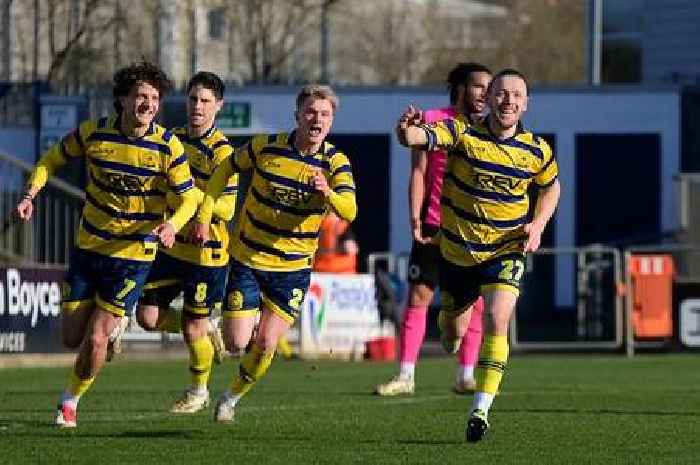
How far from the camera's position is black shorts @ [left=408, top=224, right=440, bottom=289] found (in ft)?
51.2

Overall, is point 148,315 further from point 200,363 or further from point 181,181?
point 181,181

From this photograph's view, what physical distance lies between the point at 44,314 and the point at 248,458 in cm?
1156

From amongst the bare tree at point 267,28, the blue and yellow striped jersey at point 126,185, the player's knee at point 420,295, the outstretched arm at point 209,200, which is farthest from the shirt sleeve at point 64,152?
the bare tree at point 267,28

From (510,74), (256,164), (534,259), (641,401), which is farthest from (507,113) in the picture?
(534,259)

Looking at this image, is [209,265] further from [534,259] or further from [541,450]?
[534,259]

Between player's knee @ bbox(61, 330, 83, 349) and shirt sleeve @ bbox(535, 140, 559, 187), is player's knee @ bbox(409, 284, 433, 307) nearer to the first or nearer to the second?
shirt sleeve @ bbox(535, 140, 559, 187)

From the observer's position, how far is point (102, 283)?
12.4m

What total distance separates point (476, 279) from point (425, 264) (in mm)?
3442

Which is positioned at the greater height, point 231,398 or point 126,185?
point 126,185

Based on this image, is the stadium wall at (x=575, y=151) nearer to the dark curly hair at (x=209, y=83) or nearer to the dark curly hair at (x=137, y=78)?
the dark curly hair at (x=209, y=83)

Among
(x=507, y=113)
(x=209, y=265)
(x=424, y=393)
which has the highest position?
(x=507, y=113)

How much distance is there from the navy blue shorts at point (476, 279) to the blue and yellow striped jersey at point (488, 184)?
0.05 metres

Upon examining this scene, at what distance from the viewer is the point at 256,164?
12.5 m

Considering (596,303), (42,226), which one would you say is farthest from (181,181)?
(596,303)
